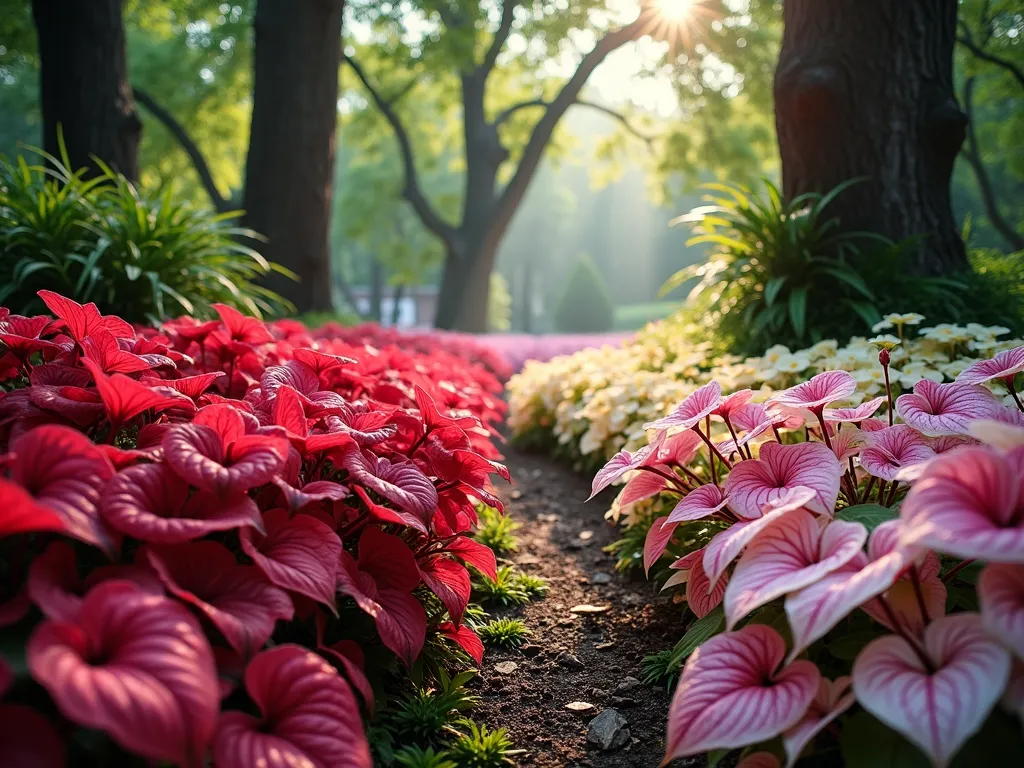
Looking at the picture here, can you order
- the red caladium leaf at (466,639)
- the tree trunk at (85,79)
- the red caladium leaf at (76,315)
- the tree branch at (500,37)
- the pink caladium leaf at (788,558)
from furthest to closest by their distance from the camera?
the tree branch at (500,37)
the tree trunk at (85,79)
the red caladium leaf at (466,639)
the red caladium leaf at (76,315)
the pink caladium leaf at (788,558)

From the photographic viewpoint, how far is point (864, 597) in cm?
104

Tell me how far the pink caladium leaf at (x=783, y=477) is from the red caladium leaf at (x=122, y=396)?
4.17 ft

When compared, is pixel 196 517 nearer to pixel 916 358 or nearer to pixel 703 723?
pixel 703 723

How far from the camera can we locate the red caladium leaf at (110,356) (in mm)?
1591

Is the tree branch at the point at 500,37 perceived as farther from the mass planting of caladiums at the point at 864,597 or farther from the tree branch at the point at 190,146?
the mass planting of caladiums at the point at 864,597

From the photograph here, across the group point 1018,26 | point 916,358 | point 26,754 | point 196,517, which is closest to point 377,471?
point 196,517

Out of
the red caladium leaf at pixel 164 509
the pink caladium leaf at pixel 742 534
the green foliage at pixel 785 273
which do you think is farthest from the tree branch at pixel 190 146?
the pink caladium leaf at pixel 742 534

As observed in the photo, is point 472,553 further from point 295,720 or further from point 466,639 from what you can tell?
point 295,720

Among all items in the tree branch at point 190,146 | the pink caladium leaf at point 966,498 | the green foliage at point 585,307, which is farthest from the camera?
the green foliage at point 585,307

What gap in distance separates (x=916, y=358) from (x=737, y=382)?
775 mm

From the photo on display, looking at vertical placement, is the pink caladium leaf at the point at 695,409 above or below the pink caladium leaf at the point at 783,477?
above

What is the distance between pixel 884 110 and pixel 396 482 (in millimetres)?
3972

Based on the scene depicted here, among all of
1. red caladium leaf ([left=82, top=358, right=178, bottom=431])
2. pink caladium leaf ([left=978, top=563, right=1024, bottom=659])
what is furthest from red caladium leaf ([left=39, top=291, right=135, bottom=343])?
pink caladium leaf ([left=978, top=563, right=1024, bottom=659])

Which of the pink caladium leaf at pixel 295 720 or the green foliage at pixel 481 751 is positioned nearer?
the pink caladium leaf at pixel 295 720
